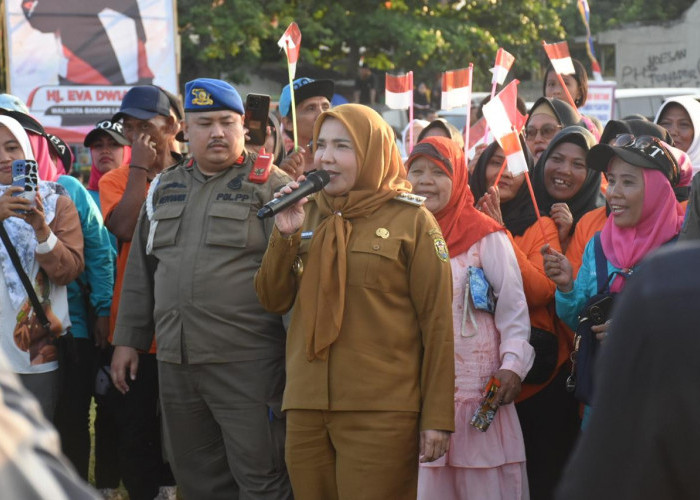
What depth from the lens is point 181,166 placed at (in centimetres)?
480

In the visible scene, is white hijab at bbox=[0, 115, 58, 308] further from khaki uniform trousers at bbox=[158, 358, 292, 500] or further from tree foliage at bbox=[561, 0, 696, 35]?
tree foliage at bbox=[561, 0, 696, 35]

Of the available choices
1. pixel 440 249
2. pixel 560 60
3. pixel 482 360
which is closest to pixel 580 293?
pixel 482 360

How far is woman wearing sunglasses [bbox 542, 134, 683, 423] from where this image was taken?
4.38 meters

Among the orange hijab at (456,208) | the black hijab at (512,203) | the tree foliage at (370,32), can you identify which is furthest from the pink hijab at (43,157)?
the tree foliage at (370,32)

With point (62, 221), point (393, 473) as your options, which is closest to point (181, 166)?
point (62, 221)

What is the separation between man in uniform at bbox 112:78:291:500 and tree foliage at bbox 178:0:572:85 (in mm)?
18570

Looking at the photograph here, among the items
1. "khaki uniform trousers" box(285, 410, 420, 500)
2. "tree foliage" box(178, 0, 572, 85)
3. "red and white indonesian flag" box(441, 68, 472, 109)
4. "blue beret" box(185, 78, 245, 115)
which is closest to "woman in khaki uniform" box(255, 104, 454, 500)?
"khaki uniform trousers" box(285, 410, 420, 500)

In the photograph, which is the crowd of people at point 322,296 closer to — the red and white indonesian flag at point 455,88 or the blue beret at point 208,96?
the blue beret at point 208,96

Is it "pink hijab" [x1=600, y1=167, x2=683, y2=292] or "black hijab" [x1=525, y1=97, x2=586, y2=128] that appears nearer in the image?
"pink hijab" [x1=600, y1=167, x2=683, y2=292]

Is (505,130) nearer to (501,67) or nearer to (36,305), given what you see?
(501,67)

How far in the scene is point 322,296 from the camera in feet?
12.8

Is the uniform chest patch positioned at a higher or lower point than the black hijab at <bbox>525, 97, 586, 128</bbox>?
lower

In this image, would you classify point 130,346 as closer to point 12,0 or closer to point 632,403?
point 632,403

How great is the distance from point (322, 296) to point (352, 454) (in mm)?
582
